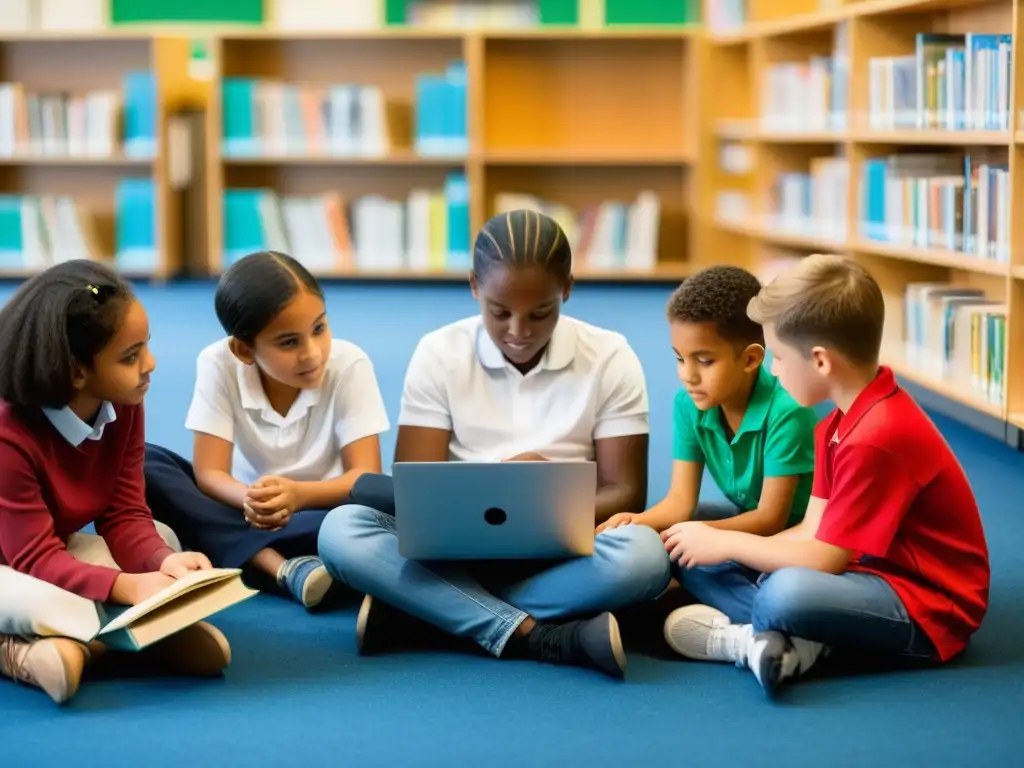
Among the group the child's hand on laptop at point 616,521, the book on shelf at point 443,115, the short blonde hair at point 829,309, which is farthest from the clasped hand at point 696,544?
the book on shelf at point 443,115

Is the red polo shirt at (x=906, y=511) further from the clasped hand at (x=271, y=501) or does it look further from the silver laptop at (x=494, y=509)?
the clasped hand at (x=271, y=501)

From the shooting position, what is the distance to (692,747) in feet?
5.26

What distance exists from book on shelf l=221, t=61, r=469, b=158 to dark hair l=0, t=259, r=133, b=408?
16.2 feet

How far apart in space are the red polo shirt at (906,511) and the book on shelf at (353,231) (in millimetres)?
5004

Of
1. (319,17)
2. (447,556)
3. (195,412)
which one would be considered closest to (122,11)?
(319,17)

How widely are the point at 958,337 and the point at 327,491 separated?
212 centimetres

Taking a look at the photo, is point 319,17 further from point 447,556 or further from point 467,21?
point 447,556

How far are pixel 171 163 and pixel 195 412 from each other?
5.05 metres

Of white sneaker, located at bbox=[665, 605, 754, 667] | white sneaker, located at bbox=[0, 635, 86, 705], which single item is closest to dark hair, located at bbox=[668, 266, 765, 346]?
white sneaker, located at bbox=[665, 605, 754, 667]

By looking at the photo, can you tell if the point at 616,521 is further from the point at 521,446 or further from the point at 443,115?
the point at 443,115

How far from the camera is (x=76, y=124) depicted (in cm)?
675

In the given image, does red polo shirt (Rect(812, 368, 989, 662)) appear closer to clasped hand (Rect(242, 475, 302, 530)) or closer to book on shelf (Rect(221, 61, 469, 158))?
clasped hand (Rect(242, 475, 302, 530))

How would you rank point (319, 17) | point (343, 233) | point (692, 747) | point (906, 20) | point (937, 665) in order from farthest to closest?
1. point (319, 17)
2. point (343, 233)
3. point (906, 20)
4. point (937, 665)
5. point (692, 747)

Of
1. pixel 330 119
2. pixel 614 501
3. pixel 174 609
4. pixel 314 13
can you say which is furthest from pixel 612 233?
pixel 174 609
